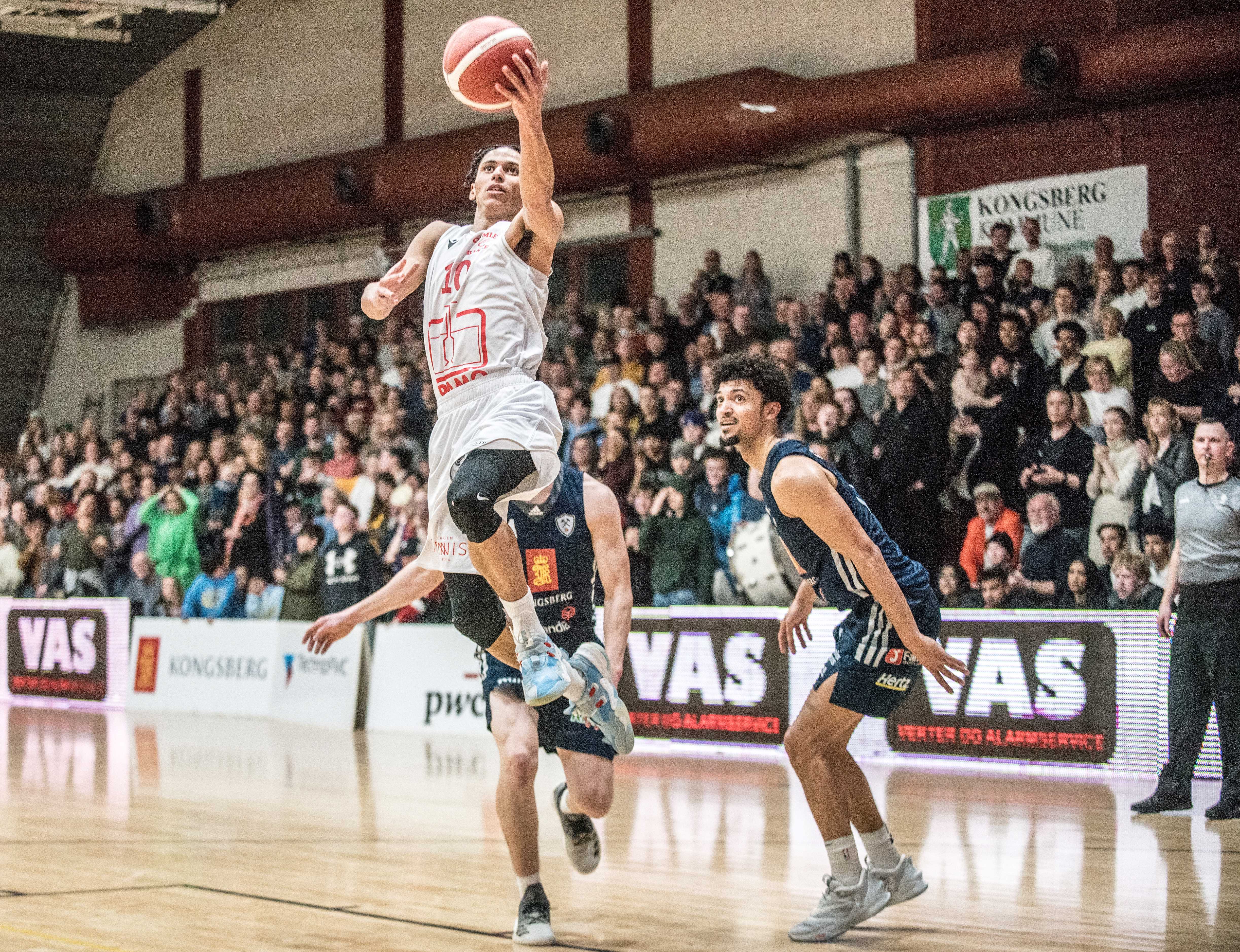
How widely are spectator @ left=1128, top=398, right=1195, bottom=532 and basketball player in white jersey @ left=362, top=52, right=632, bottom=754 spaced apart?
18.9 ft

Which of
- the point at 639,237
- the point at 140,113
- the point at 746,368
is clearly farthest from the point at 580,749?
the point at 140,113

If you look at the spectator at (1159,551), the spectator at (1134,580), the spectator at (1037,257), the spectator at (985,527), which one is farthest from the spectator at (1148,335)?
the spectator at (1037,257)

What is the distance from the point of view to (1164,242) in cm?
1283

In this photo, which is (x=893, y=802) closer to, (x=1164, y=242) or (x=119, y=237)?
(x=1164, y=242)

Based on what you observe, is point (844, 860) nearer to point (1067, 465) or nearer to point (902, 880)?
point (902, 880)

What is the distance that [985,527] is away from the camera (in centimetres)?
1214

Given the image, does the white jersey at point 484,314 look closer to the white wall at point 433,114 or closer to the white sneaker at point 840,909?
the white sneaker at point 840,909

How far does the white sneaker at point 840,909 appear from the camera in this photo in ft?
18.2

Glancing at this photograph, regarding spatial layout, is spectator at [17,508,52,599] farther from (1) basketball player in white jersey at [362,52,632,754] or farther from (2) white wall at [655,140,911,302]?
(1) basketball player in white jersey at [362,52,632,754]

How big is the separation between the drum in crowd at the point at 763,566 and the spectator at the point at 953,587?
1.02 m

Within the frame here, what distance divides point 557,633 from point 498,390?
100cm

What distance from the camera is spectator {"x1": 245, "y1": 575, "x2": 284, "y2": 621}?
16.0 m

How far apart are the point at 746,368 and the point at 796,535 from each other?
617 millimetres

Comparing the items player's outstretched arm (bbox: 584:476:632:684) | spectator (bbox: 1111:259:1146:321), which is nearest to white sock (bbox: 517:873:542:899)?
player's outstretched arm (bbox: 584:476:632:684)
